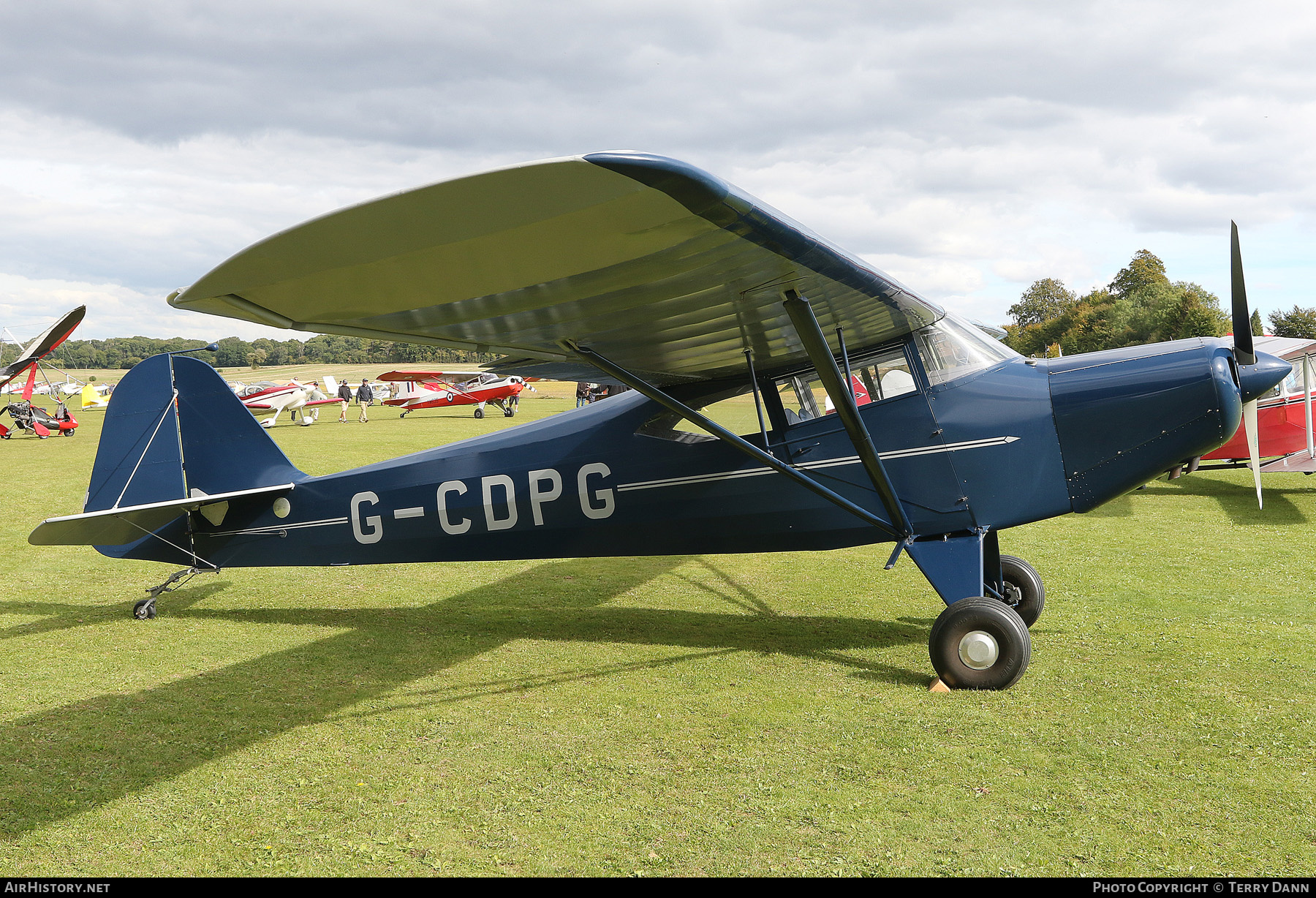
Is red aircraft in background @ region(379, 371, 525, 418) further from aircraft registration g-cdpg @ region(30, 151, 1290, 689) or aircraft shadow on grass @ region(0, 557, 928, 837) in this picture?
aircraft registration g-cdpg @ region(30, 151, 1290, 689)

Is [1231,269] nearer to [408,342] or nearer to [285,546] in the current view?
[408,342]

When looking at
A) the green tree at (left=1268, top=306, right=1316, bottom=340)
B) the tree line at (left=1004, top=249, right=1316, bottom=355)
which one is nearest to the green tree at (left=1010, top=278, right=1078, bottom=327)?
the tree line at (left=1004, top=249, right=1316, bottom=355)

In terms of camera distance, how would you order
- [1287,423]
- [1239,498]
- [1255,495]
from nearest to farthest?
[1287,423], [1239,498], [1255,495]

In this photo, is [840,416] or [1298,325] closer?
[840,416]

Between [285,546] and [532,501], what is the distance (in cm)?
210

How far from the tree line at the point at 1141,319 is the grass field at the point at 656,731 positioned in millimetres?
46416

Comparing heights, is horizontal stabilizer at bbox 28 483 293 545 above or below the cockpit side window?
below

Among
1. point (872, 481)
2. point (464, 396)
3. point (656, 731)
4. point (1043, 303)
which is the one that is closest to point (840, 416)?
point (872, 481)

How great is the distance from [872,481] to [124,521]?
5254 millimetres

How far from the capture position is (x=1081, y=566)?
25.3ft

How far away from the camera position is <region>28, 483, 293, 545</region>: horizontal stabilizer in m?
5.12

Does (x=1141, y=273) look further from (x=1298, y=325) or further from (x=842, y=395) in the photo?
(x=842, y=395)

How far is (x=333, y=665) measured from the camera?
17.7 ft

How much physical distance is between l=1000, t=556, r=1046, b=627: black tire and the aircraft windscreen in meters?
1.52
